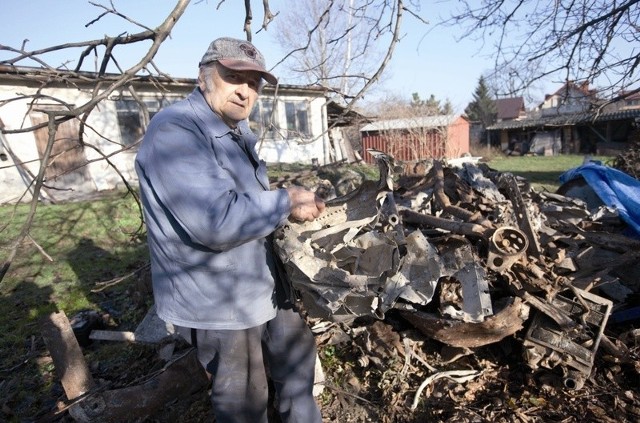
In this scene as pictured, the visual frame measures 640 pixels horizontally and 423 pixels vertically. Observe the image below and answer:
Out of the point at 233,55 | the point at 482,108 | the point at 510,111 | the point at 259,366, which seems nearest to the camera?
the point at 233,55

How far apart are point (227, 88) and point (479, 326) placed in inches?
83.8

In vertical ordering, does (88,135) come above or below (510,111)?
below

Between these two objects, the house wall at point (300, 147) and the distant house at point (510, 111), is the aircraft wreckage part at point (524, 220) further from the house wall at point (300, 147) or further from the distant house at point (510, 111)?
Result: the distant house at point (510, 111)

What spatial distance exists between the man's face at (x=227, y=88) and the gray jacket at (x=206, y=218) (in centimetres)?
5

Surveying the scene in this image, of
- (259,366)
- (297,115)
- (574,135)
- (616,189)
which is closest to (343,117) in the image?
(259,366)

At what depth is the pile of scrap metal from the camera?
76.0 inches

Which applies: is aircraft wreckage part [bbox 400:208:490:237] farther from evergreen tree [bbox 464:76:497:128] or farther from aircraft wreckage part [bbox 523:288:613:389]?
evergreen tree [bbox 464:76:497:128]

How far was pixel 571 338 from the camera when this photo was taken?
2.56m

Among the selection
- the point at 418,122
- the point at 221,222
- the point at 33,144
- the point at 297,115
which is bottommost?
the point at 221,222

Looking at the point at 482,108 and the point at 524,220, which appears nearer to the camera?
the point at 524,220

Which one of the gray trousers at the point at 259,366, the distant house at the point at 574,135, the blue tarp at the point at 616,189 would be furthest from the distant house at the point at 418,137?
the gray trousers at the point at 259,366

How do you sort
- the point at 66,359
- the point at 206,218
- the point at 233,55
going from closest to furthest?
the point at 206,218, the point at 233,55, the point at 66,359

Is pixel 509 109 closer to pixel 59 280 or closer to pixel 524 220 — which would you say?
pixel 524 220

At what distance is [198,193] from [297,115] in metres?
15.2
